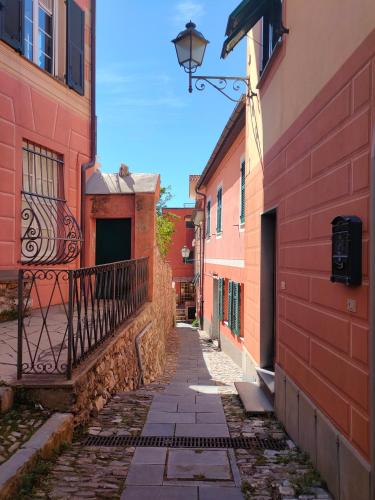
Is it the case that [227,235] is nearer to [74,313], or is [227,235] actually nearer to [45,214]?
[45,214]

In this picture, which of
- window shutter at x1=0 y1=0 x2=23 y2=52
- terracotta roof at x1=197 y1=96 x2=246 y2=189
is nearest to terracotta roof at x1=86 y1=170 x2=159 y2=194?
terracotta roof at x1=197 y1=96 x2=246 y2=189

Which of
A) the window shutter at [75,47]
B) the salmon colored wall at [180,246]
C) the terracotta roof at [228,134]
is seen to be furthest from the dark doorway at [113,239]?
the salmon colored wall at [180,246]

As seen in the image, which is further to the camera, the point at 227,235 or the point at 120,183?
the point at 227,235

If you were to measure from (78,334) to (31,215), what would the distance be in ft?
12.6

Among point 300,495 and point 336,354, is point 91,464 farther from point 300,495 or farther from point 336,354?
point 336,354

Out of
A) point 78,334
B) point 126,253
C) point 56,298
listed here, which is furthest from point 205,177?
point 78,334

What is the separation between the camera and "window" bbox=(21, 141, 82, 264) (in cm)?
736

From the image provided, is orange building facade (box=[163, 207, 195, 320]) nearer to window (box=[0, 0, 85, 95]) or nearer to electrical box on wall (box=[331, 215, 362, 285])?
window (box=[0, 0, 85, 95])

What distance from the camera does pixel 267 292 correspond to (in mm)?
6262

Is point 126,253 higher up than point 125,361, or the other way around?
point 126,253

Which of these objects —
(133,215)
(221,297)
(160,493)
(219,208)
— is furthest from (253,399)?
(219,208)

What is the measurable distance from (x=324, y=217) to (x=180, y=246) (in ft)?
99.5

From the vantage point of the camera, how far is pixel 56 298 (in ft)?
28.6

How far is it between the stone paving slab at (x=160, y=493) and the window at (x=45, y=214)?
4976mm
